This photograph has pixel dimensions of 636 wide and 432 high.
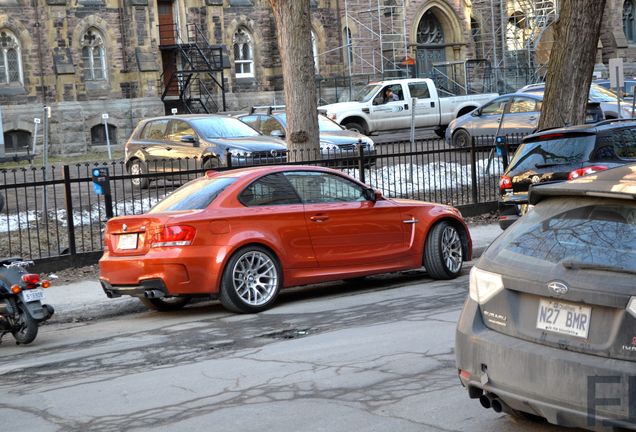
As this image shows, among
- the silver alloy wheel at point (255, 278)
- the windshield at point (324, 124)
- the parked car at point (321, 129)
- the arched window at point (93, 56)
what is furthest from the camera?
the arched window at point (93, 56)

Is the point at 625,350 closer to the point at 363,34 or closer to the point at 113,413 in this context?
the point at 113,413

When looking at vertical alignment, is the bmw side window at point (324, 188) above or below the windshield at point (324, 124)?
below

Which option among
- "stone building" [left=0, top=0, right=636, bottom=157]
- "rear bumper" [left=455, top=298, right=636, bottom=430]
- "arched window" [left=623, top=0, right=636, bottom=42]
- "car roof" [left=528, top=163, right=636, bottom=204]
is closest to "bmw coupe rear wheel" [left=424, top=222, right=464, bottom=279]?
"car roof" [left=528, top=163, right=636, bottom=204]

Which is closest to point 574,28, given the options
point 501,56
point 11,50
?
point 11,50

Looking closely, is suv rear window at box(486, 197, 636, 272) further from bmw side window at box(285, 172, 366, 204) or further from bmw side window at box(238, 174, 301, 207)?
bmw side window at box(285, 172, 366, 204)

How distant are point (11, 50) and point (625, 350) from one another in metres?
35.0

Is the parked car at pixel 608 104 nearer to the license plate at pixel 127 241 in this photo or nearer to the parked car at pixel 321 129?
the parked car at pixel 321 129

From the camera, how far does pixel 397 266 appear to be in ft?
38.8

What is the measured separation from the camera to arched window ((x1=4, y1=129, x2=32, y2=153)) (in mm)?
35938

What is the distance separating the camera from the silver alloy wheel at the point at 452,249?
12.2 metres

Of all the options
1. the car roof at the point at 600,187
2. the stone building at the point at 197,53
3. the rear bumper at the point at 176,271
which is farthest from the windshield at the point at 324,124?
the car roof at the point at 600,187

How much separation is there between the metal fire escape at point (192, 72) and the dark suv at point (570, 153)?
26.5m

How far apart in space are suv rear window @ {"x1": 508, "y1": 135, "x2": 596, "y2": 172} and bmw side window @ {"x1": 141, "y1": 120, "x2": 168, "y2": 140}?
1111cm

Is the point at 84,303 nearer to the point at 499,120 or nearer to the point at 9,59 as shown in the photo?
the point at 499,120
